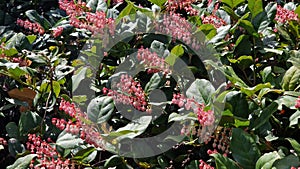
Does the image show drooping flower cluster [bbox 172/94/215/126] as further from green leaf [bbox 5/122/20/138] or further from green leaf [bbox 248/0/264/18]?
green leaf [bbox 5/122/20/138]

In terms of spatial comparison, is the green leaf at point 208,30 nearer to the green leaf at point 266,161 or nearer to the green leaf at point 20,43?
the green leaf at point 266,161

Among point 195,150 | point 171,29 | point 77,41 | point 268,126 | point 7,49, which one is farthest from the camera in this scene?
point 77,41

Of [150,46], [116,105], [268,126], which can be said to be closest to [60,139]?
[116,105]

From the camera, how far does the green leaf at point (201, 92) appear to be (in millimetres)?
1280

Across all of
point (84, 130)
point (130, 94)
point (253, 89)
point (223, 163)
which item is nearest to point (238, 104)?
point (253, 89)

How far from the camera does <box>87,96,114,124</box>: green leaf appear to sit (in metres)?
1.33

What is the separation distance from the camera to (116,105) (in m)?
1.42

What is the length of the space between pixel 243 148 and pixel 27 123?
2.40 ft

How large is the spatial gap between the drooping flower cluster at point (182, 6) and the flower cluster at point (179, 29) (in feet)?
0.36

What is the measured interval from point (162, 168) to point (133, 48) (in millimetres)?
437

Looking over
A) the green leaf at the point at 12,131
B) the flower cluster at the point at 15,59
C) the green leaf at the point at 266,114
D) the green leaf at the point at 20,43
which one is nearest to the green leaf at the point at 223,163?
the green leaf at the point at 266,114

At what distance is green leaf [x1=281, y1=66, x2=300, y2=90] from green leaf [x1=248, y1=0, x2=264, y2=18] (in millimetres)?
285

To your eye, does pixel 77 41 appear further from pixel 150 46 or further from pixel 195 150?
pixel 195 150

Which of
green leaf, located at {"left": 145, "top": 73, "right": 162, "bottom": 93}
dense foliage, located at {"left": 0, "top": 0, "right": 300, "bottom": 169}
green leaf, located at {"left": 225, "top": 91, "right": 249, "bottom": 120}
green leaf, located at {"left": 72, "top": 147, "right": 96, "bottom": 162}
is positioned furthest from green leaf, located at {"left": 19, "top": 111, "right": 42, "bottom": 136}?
green leaf, located at {"left": 225, "top": 91, "right": 249, "bottom": 120}
